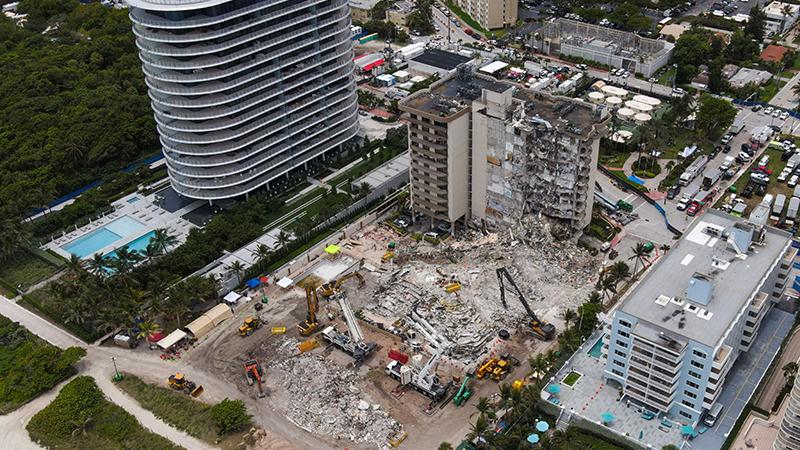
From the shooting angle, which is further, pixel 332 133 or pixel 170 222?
pixel 332 133

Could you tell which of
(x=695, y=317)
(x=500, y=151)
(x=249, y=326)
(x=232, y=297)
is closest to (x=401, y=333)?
(x=249, y=326)

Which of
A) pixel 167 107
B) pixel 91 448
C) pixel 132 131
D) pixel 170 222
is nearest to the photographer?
pixel 91 448

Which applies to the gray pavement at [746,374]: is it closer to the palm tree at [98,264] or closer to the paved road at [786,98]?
the paved road at [786,98]

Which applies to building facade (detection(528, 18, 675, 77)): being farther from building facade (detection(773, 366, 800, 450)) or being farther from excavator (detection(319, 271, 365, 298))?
building facade (detection(773, 366, 800, 450))

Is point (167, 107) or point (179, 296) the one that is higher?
point (167, 107)

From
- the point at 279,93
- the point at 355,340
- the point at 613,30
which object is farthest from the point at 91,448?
the point at 613,30

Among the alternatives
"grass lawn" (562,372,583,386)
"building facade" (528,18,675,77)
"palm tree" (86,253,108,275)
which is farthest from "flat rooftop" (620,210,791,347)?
"building facade" (528,18,675,77)

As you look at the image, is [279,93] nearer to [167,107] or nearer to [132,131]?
[167,107]

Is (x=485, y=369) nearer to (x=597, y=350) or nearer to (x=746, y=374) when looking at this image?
(x=597, y=350)
